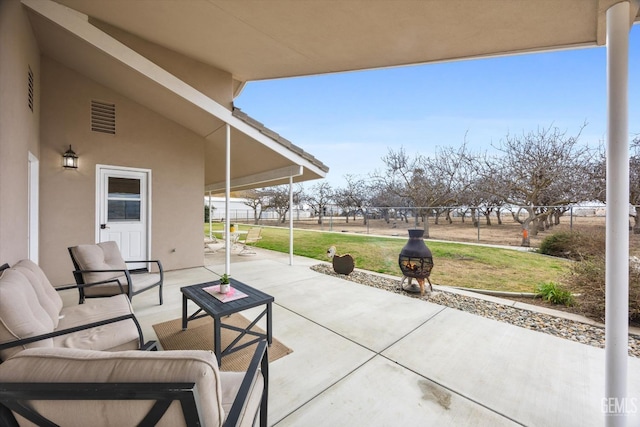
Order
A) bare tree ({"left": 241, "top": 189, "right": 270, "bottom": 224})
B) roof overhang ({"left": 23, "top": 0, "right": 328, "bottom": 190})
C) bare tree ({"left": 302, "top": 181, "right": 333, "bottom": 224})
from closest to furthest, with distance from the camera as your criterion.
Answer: roof overhang ({"left": 23, "top": 0, "right": 328, "bottom": 190})
bare tree ({"left": 241, "top": 189, "right": 270, "bottom": 224})
bare tree ({"left": 302, "top": 181, "right": 333, "bottom": 224})

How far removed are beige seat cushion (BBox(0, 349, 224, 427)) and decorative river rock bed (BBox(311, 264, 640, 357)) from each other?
13.0ft

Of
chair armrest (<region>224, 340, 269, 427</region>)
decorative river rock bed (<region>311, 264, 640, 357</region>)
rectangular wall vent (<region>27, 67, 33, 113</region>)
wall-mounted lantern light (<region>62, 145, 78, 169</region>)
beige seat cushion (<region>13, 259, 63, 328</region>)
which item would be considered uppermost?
rectangular wall vent (<region>27, 67, 33, 113</region>)

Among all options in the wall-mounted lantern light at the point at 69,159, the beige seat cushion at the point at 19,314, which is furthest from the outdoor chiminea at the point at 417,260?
the wall-mounted lantern light at the point at 69,159

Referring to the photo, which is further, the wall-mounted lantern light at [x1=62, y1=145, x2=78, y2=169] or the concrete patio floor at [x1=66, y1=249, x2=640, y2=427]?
the wall-mounted lantern light at [x1=62, y1=145, x2=78, y2=169]

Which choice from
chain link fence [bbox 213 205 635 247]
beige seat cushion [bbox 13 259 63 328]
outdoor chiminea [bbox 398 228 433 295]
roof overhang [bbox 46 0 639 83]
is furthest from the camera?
chain link fence [bbox 213 205 635 247]

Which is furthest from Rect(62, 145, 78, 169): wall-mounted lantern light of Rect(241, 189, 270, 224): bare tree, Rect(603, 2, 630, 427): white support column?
Rect(241, 189, 270, 224): bare tree

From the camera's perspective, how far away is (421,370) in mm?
2457

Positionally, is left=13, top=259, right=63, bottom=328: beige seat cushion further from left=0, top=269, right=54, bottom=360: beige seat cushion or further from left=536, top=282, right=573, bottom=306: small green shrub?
left=536, top=282, right=573, bottom=306: small green shrub

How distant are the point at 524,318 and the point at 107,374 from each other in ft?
14.9

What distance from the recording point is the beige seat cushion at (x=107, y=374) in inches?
37.3

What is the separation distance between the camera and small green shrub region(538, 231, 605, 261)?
6.05 metres

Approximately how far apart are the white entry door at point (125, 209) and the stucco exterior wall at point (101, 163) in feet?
0.45

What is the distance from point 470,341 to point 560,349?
33.6 inches

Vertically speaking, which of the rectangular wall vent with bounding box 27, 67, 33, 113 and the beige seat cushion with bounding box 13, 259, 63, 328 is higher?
the rectangular wall vent with bounding box 27, 67, 33, 113
